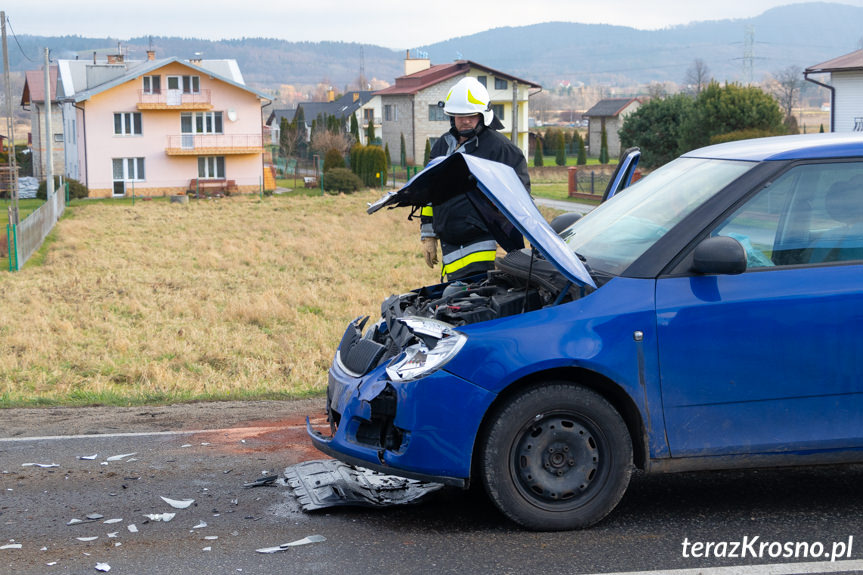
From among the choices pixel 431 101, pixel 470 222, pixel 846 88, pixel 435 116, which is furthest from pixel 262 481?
pixel 435 116

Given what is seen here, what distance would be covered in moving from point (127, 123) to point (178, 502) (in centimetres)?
5460

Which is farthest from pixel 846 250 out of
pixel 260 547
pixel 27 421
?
pixel 27 421

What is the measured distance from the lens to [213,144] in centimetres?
5759

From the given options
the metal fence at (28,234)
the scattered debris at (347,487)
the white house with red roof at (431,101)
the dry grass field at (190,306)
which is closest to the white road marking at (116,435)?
the scattered debris at (347,487)

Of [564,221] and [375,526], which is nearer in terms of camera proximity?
[375,526]

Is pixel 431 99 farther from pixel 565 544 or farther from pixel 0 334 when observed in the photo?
pixel 565 544

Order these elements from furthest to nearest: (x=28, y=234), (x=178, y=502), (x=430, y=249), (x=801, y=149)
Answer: (x=28, y=234) → (x=430, y=249) → (x=178, y=502) → (x=801, y=149)

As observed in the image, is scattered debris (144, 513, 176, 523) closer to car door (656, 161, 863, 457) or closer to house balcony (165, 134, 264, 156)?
car door (656, 161, 863, 457)

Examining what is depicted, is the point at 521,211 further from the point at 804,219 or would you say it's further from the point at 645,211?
the point at 804,219

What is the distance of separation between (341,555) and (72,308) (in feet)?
43.0

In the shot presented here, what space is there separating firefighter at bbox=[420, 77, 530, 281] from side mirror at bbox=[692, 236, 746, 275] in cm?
202

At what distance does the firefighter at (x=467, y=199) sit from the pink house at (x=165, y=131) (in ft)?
163

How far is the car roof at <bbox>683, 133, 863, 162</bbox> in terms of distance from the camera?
476cm

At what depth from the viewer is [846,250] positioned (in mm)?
4688
